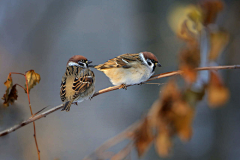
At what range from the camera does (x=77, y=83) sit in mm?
1949

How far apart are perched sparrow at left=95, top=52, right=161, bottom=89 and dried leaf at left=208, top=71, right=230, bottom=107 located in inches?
36.8

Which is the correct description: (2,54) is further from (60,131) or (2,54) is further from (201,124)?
(201,124)

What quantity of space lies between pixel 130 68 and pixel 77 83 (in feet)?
1.55

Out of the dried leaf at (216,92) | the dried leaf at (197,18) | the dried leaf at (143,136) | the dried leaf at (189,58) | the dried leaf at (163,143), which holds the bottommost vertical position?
the dried leaf at (163,143)

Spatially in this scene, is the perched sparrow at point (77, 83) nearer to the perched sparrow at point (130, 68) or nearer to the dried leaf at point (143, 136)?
the perched sparrow at point (130, 68)

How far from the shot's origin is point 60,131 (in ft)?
12.6

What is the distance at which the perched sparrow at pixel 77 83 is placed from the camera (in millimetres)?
1793

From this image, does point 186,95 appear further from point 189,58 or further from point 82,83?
point 82,83

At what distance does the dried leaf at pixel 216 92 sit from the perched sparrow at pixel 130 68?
3.06 feet

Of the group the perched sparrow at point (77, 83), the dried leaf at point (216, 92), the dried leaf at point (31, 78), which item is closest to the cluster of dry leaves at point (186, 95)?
the dried leaf at point (216, 92)

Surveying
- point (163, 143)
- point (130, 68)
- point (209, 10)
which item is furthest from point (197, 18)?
point (130, 68)

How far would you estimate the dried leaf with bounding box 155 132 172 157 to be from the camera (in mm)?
640

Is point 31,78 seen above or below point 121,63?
above

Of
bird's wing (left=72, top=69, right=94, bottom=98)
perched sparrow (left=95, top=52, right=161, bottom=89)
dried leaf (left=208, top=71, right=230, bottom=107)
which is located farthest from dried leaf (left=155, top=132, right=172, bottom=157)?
bird's wing (left=72, top=69, right=94, bottom=98)
